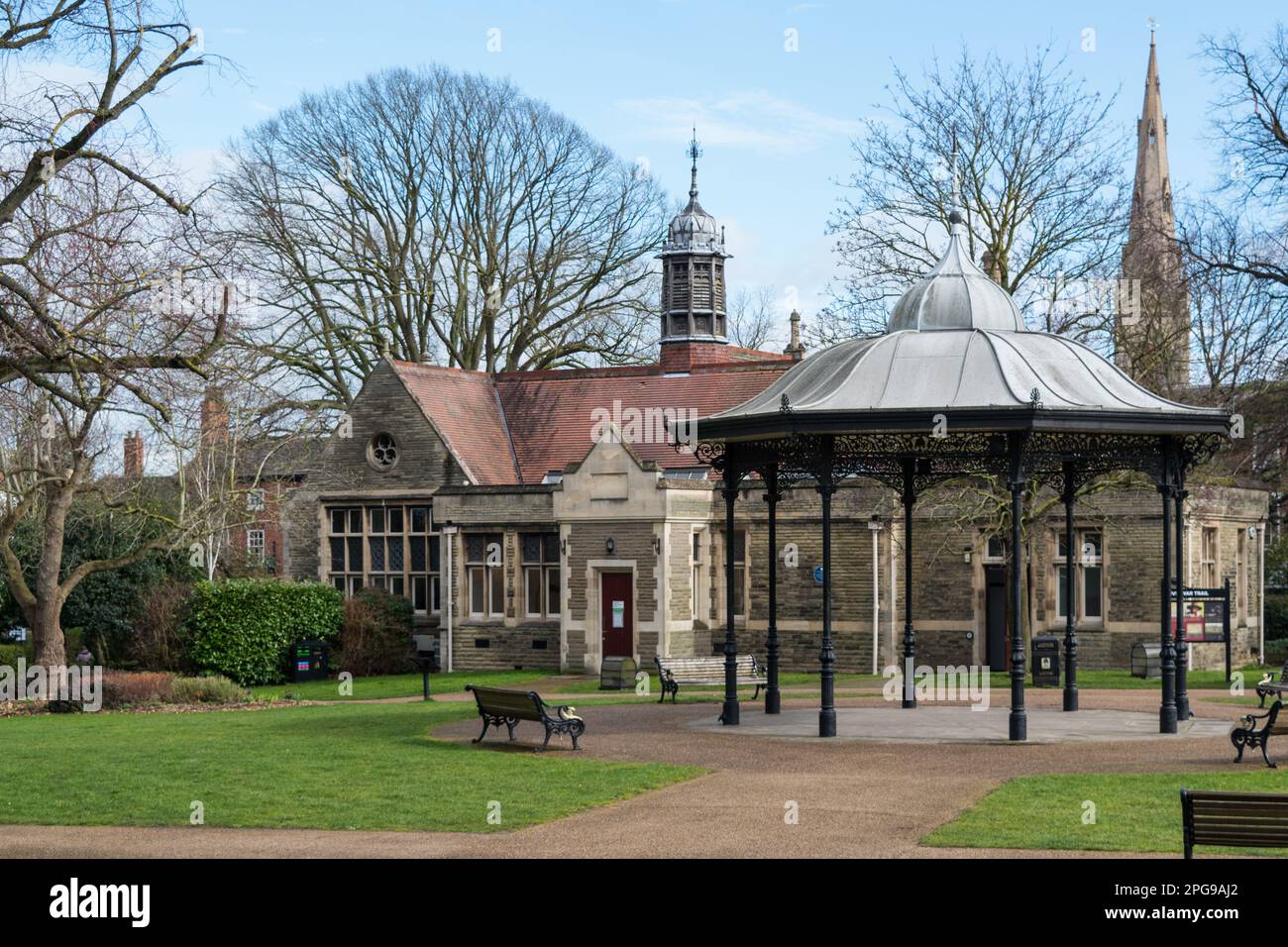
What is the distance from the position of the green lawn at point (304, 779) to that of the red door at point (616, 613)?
1399cm

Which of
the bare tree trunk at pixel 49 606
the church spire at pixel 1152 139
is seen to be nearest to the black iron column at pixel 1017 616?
the bare tree trunk at pixel 49 606

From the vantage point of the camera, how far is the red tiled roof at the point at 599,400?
42.8m

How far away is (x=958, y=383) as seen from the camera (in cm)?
2112

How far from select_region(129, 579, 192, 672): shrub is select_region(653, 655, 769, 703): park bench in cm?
1507

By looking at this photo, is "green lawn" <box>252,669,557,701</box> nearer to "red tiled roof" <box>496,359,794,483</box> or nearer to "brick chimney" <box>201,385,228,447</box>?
"brick chimney" <box>201,385,228,447</box>

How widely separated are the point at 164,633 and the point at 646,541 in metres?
12.2

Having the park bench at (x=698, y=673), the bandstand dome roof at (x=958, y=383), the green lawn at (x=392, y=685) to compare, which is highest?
the bandstand dome roof at (x=958, y=383)

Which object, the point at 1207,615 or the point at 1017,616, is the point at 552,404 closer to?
the point at 1207,615

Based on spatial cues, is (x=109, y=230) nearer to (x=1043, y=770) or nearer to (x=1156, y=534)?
(x=1043, y=770)

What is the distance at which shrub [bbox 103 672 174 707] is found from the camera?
31219mm

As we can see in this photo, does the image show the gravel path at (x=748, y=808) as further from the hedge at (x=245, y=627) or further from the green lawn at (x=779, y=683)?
the hedge at (x=245, y=627)

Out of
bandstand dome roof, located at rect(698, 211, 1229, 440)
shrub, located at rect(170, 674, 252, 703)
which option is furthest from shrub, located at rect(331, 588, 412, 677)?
bandstand dome roof, located at rect(698, 211, 1229, 440)

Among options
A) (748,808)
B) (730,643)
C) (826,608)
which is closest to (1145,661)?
(730,643)
